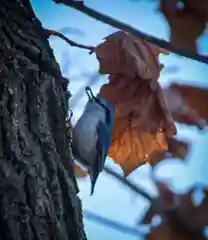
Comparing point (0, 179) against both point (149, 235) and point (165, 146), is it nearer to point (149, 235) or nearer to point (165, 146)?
point (149, 235)

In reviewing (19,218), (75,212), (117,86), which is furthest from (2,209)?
(117,86)

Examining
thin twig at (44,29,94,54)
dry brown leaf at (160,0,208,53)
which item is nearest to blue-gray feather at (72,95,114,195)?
thin twig at (44,29,94,54)

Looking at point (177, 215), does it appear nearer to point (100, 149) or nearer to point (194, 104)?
point (194, 104)

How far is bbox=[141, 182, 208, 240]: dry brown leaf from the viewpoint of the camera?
596mm

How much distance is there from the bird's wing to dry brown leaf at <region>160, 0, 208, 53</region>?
0.65 meters

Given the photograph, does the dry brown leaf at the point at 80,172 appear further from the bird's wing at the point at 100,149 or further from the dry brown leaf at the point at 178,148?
the dry brown leaf at the point at 178,148

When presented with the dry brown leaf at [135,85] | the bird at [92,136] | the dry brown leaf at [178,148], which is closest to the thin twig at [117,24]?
the dry brown leaf at [135,85]

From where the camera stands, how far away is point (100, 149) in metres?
1.31

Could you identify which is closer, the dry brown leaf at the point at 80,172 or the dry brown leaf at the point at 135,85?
the dry brown leaf at the point at 135,85

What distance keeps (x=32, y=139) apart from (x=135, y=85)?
203mm

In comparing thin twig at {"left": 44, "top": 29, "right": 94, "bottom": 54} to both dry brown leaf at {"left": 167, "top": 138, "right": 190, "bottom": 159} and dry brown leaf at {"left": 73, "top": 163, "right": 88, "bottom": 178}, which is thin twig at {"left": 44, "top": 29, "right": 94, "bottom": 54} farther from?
dry brown leaf at {"left": 73, "top": 163, "right": 88, "bottom": 178}

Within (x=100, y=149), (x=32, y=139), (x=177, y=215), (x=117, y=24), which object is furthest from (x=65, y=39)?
(x=100, y=149)

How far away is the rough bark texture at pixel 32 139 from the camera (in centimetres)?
62

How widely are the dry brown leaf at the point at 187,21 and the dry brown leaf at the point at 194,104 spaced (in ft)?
0.56
